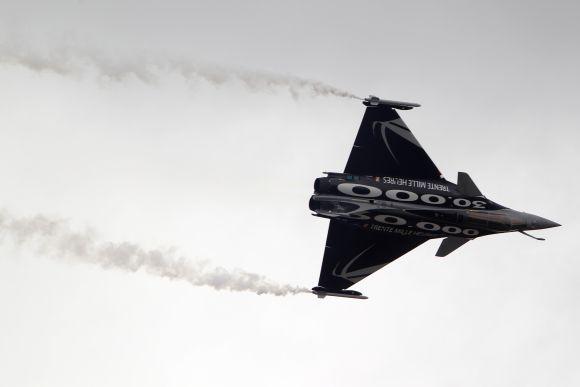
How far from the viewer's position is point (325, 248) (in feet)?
221

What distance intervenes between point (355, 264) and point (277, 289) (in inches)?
222

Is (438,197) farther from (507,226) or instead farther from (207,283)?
(207,283)

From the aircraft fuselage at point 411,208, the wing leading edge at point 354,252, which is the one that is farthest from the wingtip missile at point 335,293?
the aircraft fuselage at point 411,208

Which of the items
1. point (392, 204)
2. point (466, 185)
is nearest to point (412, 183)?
point (392, 204)

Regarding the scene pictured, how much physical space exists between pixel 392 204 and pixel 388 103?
7.22 m

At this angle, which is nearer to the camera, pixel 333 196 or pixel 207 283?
pixel 333 196

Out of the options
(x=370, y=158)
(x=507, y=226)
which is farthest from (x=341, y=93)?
(x=507, y=226)

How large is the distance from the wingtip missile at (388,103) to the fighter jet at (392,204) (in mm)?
66

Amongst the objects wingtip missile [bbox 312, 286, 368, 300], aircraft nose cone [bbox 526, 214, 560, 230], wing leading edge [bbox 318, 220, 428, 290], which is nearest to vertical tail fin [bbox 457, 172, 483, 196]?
aircraft nose cone [bbox 526, 214, 560, 230]

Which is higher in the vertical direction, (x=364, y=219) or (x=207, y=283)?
(x=364, y=219)

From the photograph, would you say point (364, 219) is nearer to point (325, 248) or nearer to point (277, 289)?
point (325, 248)

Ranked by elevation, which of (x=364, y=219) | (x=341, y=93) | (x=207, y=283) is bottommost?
(x=207, y=283)

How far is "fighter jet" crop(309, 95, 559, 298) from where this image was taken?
63.3 meters

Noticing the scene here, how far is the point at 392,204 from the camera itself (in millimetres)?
→ 63531
